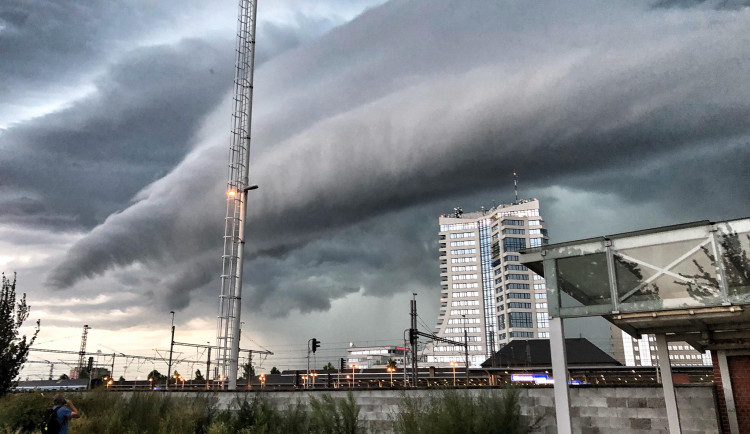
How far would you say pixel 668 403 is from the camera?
14.4m

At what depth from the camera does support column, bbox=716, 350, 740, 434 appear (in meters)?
16.1

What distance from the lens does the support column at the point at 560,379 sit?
12312mm

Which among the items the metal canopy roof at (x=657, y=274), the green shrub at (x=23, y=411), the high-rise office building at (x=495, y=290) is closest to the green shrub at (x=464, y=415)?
the metal canopy roof at (x=657, y=274)

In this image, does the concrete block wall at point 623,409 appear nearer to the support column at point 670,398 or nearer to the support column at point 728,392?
the support column at point 670,398

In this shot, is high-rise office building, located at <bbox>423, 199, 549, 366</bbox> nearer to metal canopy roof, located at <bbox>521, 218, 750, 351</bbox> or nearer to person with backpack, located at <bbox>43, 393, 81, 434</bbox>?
metal canopy roof, located at <bbox>521, 218, 750, 351</bbox>

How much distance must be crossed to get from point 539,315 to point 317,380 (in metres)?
96.0

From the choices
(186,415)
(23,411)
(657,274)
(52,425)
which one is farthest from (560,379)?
(23,411)

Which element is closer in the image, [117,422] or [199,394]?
[117,422]

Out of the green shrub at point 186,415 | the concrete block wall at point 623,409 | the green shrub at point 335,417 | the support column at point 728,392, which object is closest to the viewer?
the concrete block wall at point 623,409

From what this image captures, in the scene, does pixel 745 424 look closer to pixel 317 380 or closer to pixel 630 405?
pixel 630 405

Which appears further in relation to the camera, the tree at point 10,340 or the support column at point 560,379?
the tree at point 10,340

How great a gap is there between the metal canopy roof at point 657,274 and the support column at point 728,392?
4075mm

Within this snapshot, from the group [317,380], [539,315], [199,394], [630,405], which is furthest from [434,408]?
[539,315]

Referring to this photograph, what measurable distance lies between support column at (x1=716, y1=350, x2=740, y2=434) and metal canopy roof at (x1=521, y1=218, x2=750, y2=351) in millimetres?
4075
